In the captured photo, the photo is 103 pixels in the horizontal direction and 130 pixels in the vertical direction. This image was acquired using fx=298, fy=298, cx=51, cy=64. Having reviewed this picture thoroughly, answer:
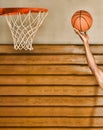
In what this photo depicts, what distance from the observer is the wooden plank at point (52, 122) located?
504 cm

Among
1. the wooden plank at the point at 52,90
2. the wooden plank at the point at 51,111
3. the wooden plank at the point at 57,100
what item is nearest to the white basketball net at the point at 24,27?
the wooden plank at the point at 52,90

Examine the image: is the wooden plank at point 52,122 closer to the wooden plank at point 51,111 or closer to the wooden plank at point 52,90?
the wooden plank at point 51,111

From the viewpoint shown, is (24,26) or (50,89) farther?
(50,89)

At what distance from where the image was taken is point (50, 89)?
4.96 meters

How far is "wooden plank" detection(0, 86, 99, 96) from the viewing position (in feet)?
16.3

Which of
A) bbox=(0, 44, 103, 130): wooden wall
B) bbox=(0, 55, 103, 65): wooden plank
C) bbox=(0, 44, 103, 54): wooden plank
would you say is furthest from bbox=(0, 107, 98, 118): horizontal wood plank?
bbox=(0, 44, 103, 54): wooden plank

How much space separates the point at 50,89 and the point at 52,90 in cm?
4

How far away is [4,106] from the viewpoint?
16.4 feet

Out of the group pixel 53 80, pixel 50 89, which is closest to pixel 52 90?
pixel 50 89

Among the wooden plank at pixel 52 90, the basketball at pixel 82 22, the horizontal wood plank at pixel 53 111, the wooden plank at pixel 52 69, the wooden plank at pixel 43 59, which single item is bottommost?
the horizontal wood plank at pixel 53 111

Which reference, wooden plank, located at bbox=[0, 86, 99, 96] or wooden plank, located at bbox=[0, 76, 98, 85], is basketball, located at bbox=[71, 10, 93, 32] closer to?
wooden plank, located at bbox=[0, 76, 98, 85]

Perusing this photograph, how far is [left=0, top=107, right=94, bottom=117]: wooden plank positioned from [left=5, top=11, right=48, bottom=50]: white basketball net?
3.47 ft

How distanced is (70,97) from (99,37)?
1.11 meters

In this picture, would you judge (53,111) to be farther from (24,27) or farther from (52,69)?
(24,27)
